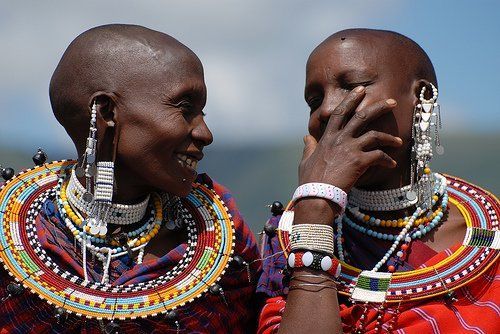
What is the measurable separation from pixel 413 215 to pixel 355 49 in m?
0.85

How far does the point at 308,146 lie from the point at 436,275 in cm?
86

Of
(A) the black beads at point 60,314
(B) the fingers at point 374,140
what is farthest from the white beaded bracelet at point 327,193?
(A) the black beads at point 60,314

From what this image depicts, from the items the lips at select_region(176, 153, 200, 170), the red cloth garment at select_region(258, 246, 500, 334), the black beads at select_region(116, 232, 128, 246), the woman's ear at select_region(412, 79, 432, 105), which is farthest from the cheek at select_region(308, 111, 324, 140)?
the black beads at select_region(116, 232, 128, 246)

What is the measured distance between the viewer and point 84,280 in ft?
14.6

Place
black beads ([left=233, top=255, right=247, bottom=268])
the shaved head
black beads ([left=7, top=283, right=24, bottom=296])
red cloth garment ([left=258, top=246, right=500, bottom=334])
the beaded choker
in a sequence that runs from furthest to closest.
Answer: black beads ([left=233, top=255, right=247, bottom=268]), the beaded choker, the shaved head, black beads ([left=7, top=283, right=24, bottom=296]), red cloth garment ([left=258, top=246, right=500, bottom=334])

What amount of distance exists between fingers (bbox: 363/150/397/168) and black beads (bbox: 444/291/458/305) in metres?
0.65

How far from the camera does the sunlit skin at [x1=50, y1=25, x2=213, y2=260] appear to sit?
4445 mm

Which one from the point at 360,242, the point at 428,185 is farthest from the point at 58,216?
the point at 428,185

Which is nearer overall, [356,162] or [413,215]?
[356,162]

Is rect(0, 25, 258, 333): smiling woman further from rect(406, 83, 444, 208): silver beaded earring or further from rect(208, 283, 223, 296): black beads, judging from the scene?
rect(406, 83, 444, 208): silver beaded earring

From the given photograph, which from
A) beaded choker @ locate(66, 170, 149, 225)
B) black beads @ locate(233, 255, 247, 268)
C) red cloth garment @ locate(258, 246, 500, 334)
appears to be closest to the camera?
red cloth garment @ locate(258, 246, 500, 334)

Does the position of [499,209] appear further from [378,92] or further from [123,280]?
[123,280]

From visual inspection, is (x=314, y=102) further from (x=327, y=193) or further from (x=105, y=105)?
(x=105, y=105)

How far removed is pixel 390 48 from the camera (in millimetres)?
4477
